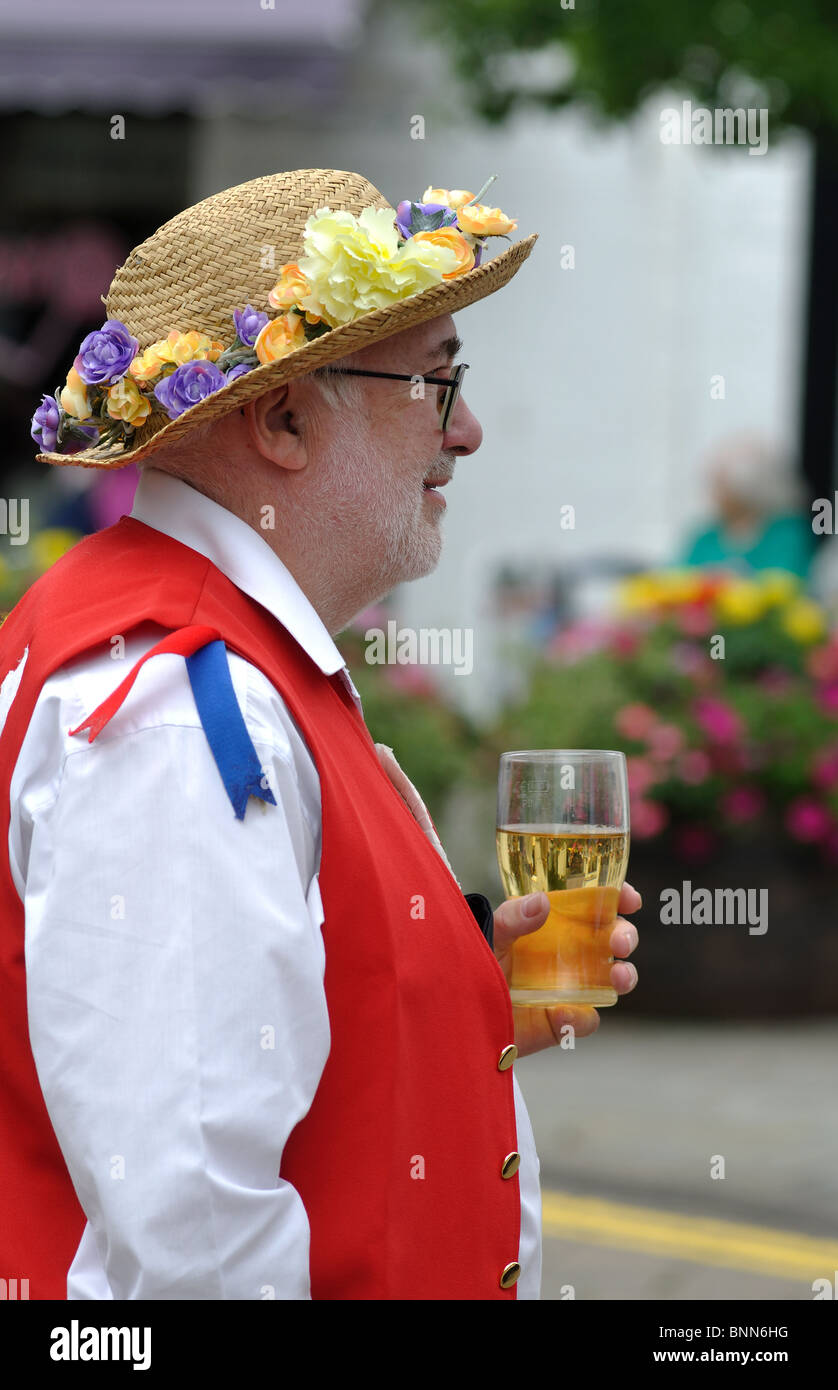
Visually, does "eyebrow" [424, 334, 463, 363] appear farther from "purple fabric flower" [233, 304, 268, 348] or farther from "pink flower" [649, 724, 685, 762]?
"pink flower" [649, 724, 685, 762]

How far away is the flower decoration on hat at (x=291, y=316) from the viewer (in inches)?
67.1

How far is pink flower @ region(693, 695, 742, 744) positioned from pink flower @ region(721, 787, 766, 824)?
183 mm

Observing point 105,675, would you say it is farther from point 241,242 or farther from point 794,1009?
point 794,1009

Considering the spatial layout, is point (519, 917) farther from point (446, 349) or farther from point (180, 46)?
point (180, 46)

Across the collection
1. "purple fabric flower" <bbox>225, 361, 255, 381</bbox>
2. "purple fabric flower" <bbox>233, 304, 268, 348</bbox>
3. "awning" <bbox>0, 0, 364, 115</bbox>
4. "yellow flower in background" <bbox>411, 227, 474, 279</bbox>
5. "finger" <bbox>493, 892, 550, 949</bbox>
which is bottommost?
"finger" <bbox>493, 892, 550, 949</bbox>

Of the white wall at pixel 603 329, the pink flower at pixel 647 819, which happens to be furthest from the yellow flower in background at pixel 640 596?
the white wall at pixel 603 329

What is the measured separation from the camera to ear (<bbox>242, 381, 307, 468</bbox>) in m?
1.75

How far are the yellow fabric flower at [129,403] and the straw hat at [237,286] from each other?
1 cm

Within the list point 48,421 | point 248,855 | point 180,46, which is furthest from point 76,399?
point 180,46

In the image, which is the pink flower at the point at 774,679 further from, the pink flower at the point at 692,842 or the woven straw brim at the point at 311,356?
the woven straw brim at the point at 311,356

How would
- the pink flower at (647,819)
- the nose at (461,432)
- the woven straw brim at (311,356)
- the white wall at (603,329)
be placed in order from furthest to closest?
the white wall at (603,329)
the pink flower at (647,819)
the nose at (461,432)
the woven straw brim at (311,356)

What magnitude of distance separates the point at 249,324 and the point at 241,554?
0.81 ft

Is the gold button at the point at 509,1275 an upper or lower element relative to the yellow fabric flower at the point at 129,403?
lower

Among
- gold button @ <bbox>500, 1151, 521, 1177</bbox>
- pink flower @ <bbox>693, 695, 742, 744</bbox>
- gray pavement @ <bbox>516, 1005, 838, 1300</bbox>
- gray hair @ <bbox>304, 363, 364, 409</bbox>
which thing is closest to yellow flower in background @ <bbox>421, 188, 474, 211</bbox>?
gray hair @ <bbox>304, 363, 364, 409</bbox>
